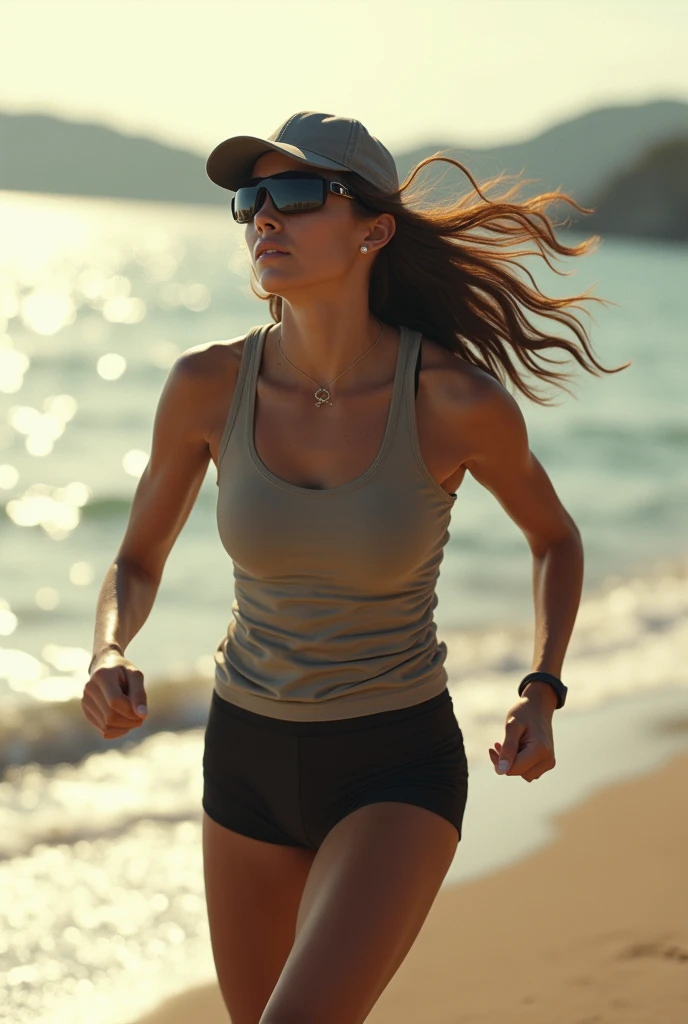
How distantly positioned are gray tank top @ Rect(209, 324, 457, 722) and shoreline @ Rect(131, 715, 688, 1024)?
1.59m

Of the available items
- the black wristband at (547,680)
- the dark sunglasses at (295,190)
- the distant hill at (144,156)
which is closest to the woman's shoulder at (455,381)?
the dark sunglasses at (295,190)

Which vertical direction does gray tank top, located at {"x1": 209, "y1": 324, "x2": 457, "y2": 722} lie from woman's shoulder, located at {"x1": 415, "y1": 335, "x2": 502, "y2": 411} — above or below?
below

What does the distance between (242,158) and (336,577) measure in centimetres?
87

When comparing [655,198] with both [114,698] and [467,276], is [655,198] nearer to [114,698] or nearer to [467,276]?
[467,276]

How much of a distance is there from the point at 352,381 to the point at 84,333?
30.0 metres

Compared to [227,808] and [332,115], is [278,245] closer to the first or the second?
[332,115]

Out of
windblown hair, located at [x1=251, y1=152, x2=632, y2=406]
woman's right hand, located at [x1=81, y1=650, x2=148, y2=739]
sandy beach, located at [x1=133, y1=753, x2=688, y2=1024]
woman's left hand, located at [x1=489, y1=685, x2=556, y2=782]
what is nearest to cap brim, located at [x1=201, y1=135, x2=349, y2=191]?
windblown hair, located at [x1=251, y1=152, x2=632, y2=406]

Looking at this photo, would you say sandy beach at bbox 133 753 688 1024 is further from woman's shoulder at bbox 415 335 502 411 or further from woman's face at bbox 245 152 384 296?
woman's face at bbox 245 152 384 296

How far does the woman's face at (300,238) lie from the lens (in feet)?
8.71

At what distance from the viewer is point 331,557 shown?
250 centimetres

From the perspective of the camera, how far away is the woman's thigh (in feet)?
8.70

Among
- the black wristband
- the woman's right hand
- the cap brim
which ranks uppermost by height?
the cap brim

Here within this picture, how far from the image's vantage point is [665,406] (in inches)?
927

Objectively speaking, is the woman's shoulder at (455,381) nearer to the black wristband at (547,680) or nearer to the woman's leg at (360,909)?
the black wristband at (547,680)
